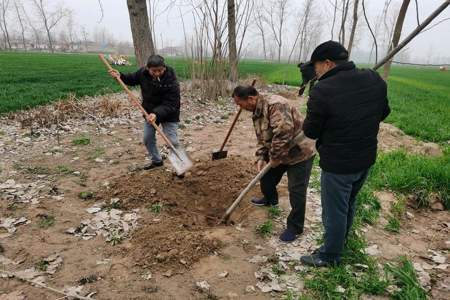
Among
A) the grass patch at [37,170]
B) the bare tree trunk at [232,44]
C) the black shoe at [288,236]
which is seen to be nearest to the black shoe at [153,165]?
the grass patch at [37,170]

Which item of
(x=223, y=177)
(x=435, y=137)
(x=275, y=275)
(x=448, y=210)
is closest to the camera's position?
(x=275, y=275)

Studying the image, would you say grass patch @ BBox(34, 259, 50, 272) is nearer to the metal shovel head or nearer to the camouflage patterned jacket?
the metal shovel head

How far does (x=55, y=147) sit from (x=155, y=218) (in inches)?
131

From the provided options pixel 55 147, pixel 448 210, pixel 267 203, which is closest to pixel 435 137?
pixel 448 210

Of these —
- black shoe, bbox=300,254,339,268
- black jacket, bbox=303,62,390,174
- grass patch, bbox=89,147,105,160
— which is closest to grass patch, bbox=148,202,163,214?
black shoe, bbox=300,254,339,268

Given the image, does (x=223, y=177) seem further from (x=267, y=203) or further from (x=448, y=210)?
(x=448, y=210)

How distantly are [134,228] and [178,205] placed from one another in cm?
79

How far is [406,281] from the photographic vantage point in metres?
2.98

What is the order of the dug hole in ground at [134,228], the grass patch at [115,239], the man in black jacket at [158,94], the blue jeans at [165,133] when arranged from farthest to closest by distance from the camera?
the blue jeans at [165,133] → the man in black jacket at [158,94] → the grass patch at [115,239] → the dug hole in ground at [134,228]

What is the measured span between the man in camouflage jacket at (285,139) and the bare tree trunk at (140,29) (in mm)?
6248

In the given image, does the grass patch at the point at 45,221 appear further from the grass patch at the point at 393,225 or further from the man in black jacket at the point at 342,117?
the grass patch at the point at 393,225

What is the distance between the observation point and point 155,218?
407cm

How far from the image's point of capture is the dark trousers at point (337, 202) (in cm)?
274

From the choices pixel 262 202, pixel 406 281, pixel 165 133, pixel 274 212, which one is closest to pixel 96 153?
pixel 165 133
